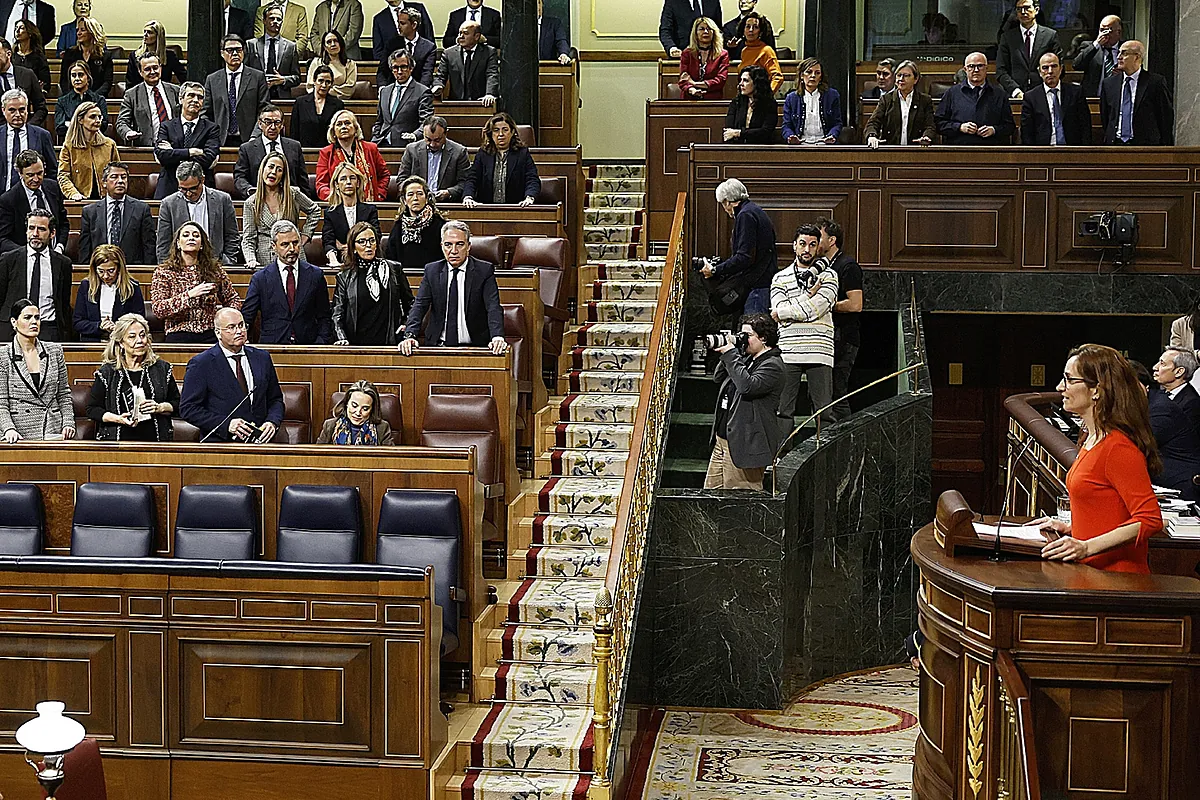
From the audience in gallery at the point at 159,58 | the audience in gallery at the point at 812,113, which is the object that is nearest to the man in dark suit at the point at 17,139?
the audience in gallery at the point at 159,58

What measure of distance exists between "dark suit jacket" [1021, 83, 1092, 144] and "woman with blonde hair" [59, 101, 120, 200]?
5.25m

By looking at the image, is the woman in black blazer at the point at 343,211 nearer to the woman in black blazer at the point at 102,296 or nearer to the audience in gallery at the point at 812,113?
the woman in black blazer at the point at 102,296

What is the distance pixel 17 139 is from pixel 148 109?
105 centimetres

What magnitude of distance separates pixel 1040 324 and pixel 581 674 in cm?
485

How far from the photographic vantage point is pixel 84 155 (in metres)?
8.27

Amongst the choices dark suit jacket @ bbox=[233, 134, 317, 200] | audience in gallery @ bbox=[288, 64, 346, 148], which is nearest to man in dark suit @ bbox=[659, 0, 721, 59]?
audience in gallery @ bbox=[288, 64, 346, 148]

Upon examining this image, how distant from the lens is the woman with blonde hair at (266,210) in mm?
7387

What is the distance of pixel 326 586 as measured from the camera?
4.64 metres

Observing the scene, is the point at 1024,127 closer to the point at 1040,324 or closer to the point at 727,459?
the point at 1040,324

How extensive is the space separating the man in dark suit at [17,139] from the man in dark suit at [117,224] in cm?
69

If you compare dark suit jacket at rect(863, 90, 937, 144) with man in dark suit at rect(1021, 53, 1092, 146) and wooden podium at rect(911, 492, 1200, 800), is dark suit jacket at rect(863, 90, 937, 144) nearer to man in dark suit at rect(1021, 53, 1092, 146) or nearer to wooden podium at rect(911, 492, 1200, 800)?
man in dark suit at rect(1021, 53, 1092, 146)

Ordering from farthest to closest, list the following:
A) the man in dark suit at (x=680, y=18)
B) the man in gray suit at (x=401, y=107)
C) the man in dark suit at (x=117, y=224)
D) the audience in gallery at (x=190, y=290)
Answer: the man in dark suit at (x=680, y=18) → the man in gray suit at (x=401, y=107) → the man in dark suit at (x=117, y=224) → the audience in gallery at (x=190, y=290)

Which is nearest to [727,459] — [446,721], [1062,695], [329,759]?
[446,721]

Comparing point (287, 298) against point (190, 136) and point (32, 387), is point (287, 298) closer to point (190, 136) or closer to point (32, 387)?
point (32, 387)
